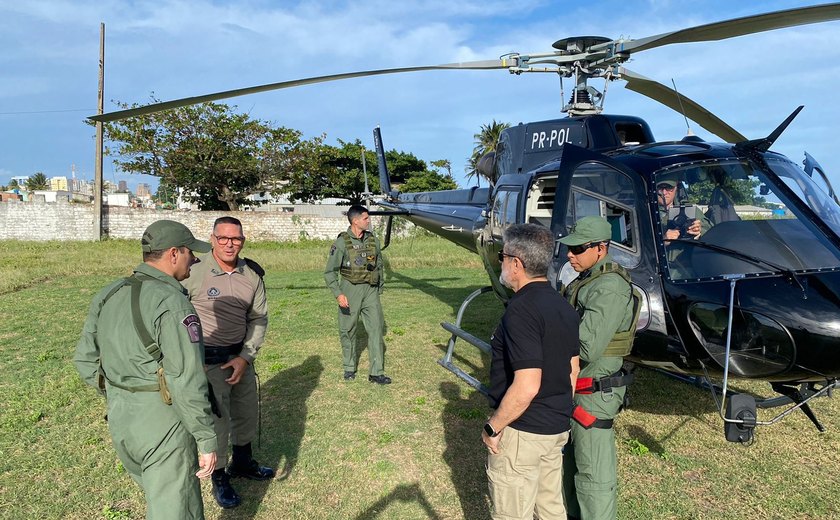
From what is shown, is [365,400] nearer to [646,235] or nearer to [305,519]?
[305,519]

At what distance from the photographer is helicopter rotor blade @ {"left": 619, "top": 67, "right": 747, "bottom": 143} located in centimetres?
608

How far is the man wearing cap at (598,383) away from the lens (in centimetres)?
294

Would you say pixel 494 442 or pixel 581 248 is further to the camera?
pixel 581 248

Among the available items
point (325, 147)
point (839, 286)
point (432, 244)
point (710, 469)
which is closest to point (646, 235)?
point (839, 286)

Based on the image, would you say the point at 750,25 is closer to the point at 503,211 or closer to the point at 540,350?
the point at 503,211

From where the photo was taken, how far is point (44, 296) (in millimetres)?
11961

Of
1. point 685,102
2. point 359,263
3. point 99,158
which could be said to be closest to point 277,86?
point 359,263

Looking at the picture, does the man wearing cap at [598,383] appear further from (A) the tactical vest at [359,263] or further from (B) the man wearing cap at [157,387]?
(A) the tactical vest at [359,263]

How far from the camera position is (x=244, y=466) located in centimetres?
407

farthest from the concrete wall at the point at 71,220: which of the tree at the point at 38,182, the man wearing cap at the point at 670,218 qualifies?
Answer: the tree at the point at 38,182

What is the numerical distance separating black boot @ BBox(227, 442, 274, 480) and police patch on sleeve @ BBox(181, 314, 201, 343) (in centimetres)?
192

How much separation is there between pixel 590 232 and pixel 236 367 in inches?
99.0

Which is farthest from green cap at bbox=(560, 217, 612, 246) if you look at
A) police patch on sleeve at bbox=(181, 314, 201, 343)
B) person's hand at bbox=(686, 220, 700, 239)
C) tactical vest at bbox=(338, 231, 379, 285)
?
tactical vest at bbox=(338, 231, 379, 285)

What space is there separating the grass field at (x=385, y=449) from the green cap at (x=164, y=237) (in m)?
2.05
